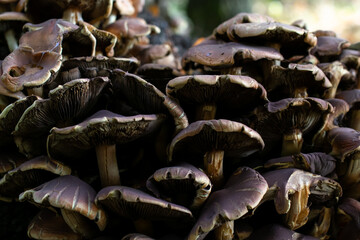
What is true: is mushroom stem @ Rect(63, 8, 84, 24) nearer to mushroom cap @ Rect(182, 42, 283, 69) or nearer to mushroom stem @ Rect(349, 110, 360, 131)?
mushroom cap @ Rect(182, 42, 283, 69)

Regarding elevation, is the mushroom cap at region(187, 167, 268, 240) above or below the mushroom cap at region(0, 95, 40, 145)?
below

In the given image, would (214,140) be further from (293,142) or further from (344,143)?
(344,143)

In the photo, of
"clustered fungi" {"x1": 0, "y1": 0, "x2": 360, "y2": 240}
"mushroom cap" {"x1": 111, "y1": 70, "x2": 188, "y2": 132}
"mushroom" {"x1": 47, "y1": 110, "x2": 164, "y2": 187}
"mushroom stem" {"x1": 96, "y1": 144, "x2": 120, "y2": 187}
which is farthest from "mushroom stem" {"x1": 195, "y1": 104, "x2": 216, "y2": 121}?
"mushroom stem" {"x1": 96, "y1": 144, "x2": 120, "y2": 187}

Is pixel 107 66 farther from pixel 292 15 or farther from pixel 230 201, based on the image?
pixel 292 15

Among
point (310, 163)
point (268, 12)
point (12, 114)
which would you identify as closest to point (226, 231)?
point (310, 163)

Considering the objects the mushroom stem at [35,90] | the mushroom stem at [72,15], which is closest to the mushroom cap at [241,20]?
the mushroom stem at [72,15]

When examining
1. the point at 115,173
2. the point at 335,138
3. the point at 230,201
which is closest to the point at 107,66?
the point at 115,173
